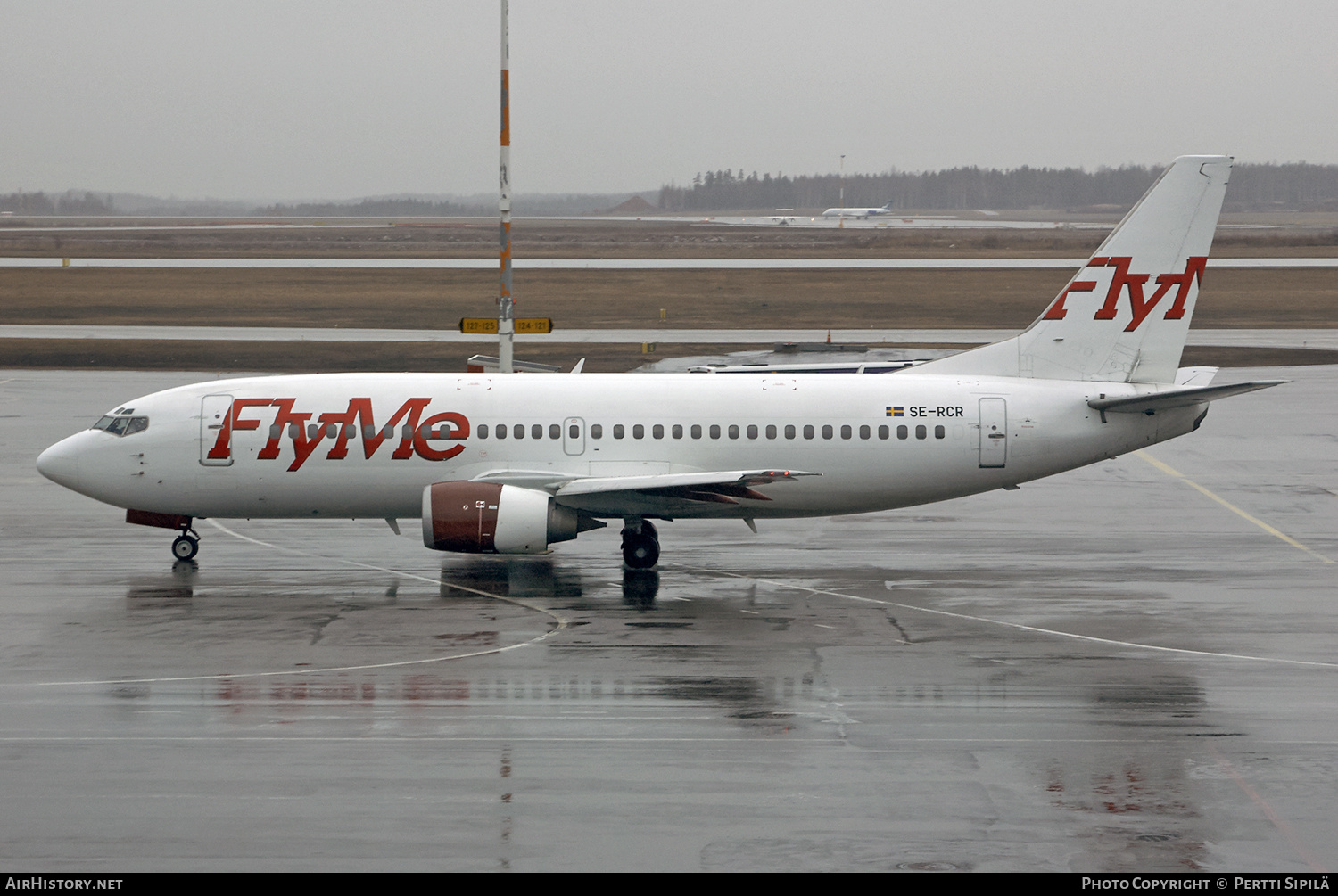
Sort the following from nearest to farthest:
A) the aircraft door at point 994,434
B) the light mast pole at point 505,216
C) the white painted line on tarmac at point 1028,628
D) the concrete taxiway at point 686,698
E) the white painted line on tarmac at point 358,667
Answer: the concrete taxiway at point 686,698 → the white painted line on tarmac at point 358,667 → the white painted line on tarmac at point 1028,628 → the aircraft door at point 994,434 → the light mast pole at point 505,216

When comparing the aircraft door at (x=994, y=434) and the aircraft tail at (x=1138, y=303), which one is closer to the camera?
the aircraft door at (x=994, y=434)

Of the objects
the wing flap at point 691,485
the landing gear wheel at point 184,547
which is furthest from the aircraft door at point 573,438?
the landing gear wheel at point 184,547

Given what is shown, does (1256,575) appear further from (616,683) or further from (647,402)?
(616,683)

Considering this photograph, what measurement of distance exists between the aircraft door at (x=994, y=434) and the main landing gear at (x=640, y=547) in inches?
282

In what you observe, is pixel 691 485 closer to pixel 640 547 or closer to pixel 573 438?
pixel 640 547

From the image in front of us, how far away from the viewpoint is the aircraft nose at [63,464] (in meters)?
27.8

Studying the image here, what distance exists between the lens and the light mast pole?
119 feet

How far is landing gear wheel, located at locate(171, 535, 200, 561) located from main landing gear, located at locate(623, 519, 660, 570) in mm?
9479

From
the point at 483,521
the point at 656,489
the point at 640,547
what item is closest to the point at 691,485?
the point at 656,489

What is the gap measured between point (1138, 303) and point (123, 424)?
71.6ft

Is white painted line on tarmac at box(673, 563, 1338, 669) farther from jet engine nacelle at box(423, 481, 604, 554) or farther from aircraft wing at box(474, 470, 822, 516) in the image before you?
jet engine nacelle at box(423, 481, 604, 554)

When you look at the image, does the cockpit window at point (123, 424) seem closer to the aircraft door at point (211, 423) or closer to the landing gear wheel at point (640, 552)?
the aircraft door at point (211, 423)
